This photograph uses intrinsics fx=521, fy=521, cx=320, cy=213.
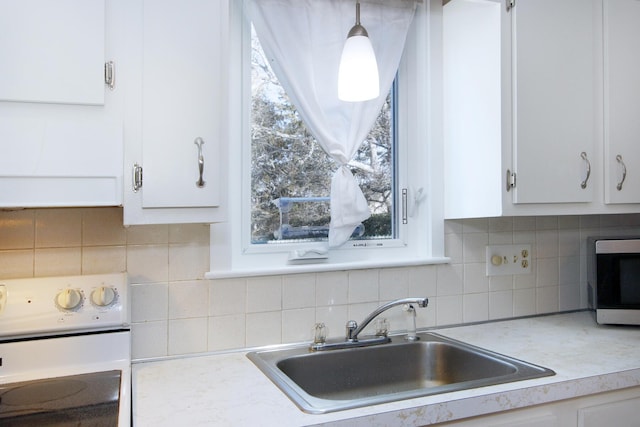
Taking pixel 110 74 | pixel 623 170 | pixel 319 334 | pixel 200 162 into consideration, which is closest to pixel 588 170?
pixel 623 170

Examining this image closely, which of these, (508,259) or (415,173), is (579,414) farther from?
(415,173)

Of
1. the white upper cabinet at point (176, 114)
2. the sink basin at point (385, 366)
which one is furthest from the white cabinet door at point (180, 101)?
the sink basin at point (385, 366)

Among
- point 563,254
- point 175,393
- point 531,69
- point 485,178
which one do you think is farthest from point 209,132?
point 563,254

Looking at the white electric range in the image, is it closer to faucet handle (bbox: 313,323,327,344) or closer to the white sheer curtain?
faucet handle (bbox: 313,323,327,344)

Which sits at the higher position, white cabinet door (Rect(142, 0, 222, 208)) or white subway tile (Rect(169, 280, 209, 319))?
white cabinet door (Rect(142, 0, 222, 208))

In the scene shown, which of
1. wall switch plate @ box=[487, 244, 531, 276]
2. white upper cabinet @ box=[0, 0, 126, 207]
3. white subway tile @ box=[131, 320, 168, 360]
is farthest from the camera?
wall switch plate @ box=[487, 244, 531, 276]

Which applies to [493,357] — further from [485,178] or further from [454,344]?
[485,178]

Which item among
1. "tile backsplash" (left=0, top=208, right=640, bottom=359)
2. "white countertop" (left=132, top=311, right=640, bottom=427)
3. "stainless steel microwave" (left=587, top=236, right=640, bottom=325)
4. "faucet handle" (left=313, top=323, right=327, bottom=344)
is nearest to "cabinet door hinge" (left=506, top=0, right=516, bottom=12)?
"tile backsplash" (left=0, top=208, right=640, bottom=359)

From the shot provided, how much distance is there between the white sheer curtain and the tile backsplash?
0.24 meters

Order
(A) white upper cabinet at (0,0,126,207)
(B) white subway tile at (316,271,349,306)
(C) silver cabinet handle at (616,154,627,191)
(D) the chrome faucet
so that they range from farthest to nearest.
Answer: (C) silver cabinet handle at (616,154,627,191) < (B) white subway tile at (316,271,349,306) < (D) the chrome faucet < (A) white upper cabinet at (0,0,126,207)

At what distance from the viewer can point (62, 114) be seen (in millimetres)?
1202

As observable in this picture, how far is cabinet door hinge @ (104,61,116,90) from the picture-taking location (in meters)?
1.24

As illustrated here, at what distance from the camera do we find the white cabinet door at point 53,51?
45.7 inches

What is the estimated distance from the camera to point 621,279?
6.07 feet
